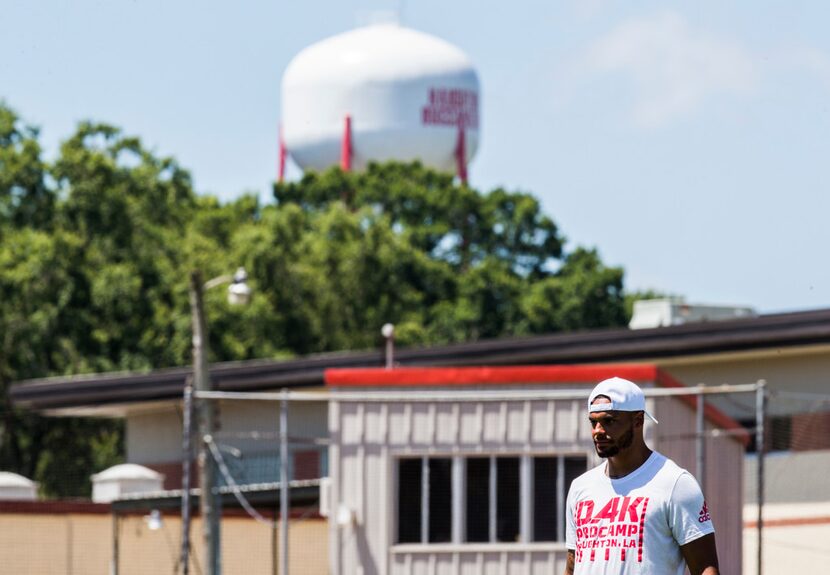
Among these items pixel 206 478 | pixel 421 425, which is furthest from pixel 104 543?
pixel 421 425

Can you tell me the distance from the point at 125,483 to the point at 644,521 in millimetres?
24210

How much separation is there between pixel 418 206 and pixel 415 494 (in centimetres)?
4988

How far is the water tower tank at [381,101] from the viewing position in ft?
239

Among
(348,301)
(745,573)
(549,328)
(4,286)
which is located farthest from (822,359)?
(549,328)

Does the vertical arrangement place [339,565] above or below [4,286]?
below

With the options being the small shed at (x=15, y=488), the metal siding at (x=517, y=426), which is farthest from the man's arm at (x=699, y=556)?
the small shed at (x=15, y=488)

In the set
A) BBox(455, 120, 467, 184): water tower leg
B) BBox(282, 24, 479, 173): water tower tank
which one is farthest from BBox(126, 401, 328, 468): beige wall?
BBox(455, 120, 467, 184): water tower leg

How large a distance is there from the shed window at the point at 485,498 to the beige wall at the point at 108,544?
15.9ft

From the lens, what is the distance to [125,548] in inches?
1088

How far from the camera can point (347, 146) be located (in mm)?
73312

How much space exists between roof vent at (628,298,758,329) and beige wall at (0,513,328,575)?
9.90 meters

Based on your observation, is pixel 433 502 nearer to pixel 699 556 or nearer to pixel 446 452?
pixel 446 452

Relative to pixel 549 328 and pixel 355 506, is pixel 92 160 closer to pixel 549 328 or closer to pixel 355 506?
pixel 549 328

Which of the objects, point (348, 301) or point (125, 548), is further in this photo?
point (348, 301)
